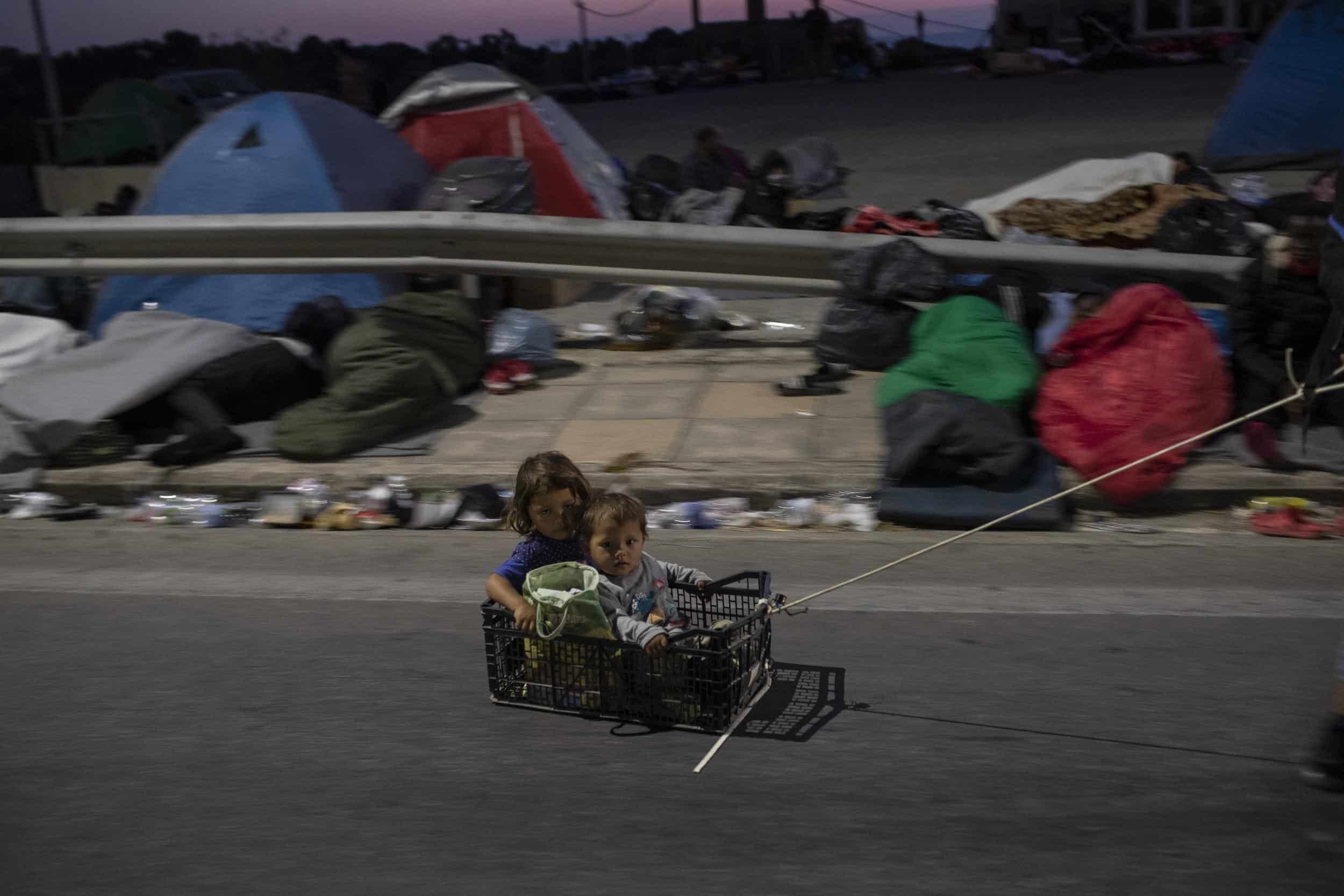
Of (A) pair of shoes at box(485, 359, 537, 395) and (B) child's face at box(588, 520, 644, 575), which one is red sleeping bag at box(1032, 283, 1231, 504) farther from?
(A) pair of shoes at box(485, 359, 537, 395)

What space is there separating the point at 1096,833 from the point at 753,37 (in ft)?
89.3

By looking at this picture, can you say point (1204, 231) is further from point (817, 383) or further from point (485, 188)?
point (485, 188)

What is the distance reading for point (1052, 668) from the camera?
15.0 ft

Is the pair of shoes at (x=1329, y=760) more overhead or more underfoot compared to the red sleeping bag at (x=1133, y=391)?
more underfoot

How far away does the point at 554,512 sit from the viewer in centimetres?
436

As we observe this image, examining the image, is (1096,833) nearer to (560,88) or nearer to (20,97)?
(560,88)

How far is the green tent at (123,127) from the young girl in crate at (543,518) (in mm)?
15079

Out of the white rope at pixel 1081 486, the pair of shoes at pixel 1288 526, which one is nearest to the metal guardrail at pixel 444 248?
the pair of shoes at pixel 1288 526

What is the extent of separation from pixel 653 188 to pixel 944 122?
8382 mm

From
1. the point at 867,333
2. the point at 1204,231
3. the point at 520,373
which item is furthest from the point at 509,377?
the point at 1204,231

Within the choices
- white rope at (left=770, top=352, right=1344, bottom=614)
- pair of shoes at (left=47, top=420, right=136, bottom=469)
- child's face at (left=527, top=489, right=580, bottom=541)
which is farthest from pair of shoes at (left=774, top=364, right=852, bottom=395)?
pair of shoes at (left=47, top=420, right=136, bottom=469)

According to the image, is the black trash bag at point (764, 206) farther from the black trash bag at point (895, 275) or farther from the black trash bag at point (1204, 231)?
the black trash bag at point (895, 275)

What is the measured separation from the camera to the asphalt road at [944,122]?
581 inches

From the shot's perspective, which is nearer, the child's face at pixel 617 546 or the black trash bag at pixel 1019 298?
the child's face at pixel 617 546
